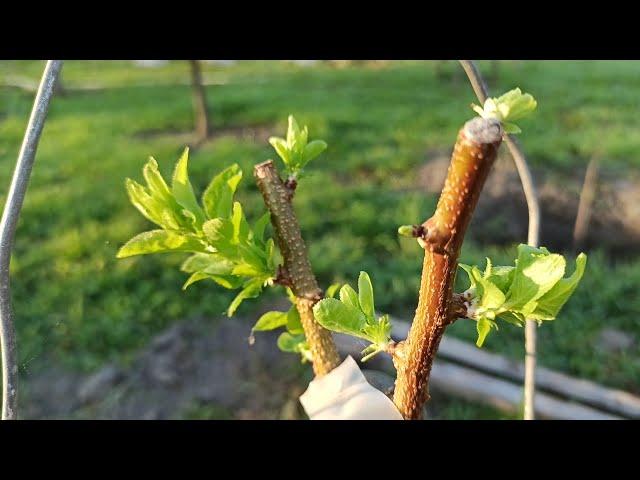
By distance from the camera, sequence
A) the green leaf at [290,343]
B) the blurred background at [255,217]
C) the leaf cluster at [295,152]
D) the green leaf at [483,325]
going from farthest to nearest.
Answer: the blurred background at [255,217] → the green leaf at [290,343] → the leaf cluster at [295,152] → the green leaf at [483,325]

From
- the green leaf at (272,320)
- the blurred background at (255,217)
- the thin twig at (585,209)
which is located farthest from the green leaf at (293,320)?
the thin twig at (585,209)

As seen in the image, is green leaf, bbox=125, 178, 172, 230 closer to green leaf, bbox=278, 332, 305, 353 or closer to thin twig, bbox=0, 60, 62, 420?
thin twig, bbox=0, 60, 62, 420

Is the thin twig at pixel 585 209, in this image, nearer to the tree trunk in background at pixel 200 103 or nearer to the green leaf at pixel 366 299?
the tree trunk in background at pixel 200 103

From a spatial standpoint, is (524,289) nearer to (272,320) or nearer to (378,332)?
(378,332)

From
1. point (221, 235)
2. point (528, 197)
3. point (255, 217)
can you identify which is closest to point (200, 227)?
point (221, 235)

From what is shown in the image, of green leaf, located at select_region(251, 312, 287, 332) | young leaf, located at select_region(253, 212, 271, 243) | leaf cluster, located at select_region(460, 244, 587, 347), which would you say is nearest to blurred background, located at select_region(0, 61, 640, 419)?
green leaf, located at select_region(251, 312, 287, 332)

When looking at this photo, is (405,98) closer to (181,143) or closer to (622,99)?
(622,99)

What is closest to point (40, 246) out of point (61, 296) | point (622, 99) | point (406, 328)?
point (61, 296)
